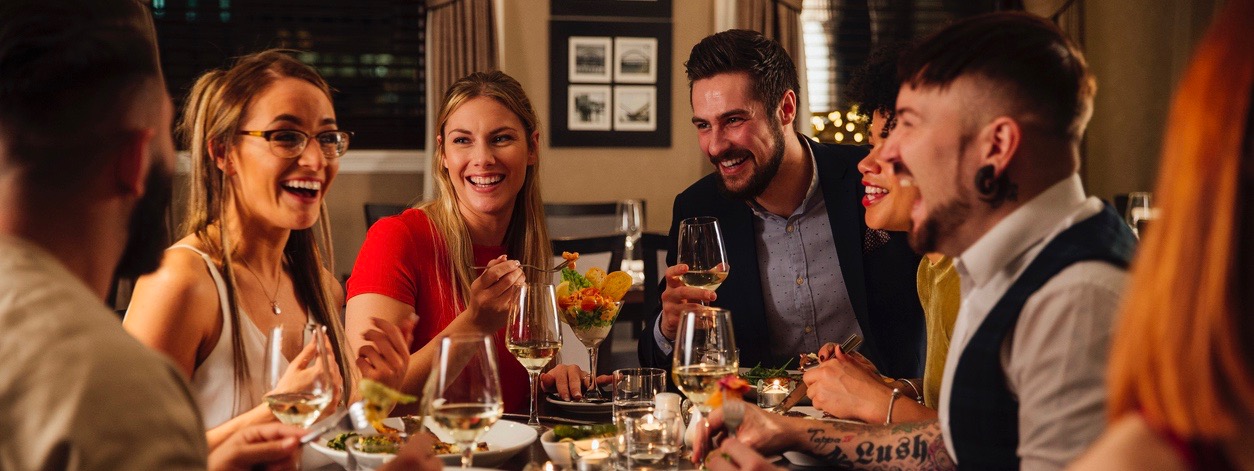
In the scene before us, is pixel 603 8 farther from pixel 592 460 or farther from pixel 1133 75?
pixel 592 460

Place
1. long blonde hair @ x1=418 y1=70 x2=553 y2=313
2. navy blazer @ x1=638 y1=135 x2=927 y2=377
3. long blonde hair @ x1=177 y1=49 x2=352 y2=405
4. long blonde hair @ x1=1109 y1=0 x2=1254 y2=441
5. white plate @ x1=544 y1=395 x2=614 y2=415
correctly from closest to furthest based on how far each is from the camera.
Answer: long blonde hair @ x1=1109 y1=0 x2=1254 y2=441 → long blonde hair @ x1=177 y1=49 x2=352 y2=405 → white plate @ x1=544 y1=395 x2=614 y2=415 → long blonde hair @ x1=418 y1=70 x2=553 y2=313 → navy blazer @ x1=638 y1=135 x2=927 y2=377

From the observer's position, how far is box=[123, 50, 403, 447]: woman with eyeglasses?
1865mm

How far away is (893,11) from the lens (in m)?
6.83

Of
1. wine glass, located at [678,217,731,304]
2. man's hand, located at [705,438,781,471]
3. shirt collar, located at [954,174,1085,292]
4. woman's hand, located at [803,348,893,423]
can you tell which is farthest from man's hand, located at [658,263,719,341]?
shirt collar, located at [954,174,1085,292]

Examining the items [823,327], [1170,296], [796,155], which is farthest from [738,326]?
[1170,296]

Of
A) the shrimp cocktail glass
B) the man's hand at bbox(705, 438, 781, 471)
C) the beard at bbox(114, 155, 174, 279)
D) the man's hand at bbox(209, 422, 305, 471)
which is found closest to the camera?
the beard at bbox(114, 155, 174, 279)

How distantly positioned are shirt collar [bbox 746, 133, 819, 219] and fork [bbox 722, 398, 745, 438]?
1502 millimetres

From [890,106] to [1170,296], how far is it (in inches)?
70.7

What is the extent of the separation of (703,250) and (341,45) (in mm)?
4429

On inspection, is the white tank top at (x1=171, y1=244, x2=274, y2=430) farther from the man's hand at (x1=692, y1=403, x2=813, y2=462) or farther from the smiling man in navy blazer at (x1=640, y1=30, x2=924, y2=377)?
the smiling man in navy blazer at (x1=640, y1=30, x2=924, y2=377)

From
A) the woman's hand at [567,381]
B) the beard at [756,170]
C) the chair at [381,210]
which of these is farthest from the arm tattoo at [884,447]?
the chair at [381,210]

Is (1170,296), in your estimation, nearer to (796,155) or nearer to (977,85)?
(977,85)

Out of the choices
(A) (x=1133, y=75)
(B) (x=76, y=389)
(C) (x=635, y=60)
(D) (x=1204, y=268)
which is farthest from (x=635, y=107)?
(D) (x=1204, y=268)

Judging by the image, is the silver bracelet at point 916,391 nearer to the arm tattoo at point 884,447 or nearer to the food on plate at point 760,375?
the food on plate at point 760,375
